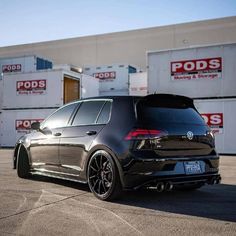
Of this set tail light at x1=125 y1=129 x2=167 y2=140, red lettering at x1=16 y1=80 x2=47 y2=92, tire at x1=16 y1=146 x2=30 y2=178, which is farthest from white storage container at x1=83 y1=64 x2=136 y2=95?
tail light at x1=125 y1=129 x2=167 y2=140

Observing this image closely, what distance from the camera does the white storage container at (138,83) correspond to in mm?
25047

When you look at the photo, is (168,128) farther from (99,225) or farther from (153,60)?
(153,60)

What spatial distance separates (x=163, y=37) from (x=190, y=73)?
2873 centimetres

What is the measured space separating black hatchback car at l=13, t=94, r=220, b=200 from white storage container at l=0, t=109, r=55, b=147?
1205 cm

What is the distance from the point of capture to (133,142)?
14.0ft

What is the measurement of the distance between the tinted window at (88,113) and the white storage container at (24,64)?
57.1ft

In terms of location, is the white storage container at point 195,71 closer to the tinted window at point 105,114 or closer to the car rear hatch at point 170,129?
the car rear hatch at point 170,129

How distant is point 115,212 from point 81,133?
1.50 m

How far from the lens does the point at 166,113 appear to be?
4613 millimetres

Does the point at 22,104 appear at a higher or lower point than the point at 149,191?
higher

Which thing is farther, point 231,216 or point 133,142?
point 133,142

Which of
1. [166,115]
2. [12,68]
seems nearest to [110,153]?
[166,115]

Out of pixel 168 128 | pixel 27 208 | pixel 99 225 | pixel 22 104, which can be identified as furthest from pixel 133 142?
pixel 22 104

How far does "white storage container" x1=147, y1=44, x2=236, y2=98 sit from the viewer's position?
44.6ft
